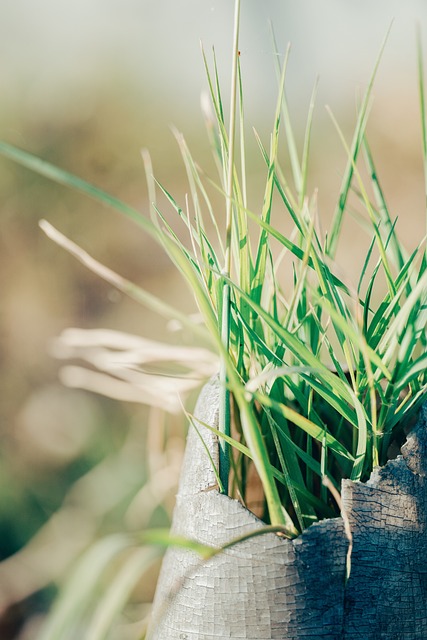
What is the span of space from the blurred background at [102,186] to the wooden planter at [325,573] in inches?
16.4

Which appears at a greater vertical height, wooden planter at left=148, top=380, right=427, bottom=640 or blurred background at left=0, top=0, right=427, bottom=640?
blurred background at left=0, top=0, right=427, bottom=640

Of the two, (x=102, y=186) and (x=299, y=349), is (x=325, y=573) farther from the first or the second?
(x=102, y=186)

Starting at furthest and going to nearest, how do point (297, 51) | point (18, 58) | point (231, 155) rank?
point (18, 58)
point (297, 51)
point (231, 155)

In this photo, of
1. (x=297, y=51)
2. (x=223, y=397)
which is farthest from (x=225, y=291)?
(x=297, y=51)

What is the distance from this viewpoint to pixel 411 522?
24cm

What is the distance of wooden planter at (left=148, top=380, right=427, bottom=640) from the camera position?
0.74 ft

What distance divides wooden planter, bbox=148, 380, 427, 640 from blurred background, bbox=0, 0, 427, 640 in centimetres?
42

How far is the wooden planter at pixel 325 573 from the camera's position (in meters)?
0.22

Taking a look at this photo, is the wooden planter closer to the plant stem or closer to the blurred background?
the plant stem

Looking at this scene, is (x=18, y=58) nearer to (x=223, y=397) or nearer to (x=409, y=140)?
(x=409, y=140)

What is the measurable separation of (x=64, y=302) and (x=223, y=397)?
→ 1.88 feet

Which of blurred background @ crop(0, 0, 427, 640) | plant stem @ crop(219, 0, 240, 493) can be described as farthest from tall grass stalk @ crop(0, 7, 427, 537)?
blurred background @ crop(0, 0, 427, 640)

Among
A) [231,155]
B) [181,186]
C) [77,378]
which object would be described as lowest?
[231,155]

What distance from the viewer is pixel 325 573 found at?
22 centimetres
